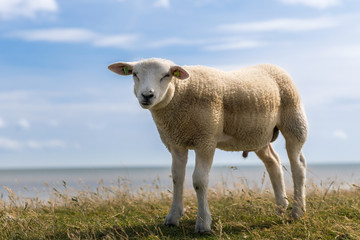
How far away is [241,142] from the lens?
7.03 metres

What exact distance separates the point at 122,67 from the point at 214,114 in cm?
164

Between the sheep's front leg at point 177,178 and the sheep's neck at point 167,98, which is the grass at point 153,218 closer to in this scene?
the sheep's front leg at point 177,178

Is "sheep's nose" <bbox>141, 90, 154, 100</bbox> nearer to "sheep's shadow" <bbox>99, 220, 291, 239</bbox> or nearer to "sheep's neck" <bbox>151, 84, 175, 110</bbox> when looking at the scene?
"sheep's neck" <bbox>151, 84, 175, 110</bbox>

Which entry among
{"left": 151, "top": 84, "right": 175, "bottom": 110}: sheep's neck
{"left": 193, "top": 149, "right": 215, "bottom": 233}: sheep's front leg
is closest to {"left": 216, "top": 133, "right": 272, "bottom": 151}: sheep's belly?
{"left": 193, "top": 149, "right": 215, "bottom": 233}: sheep's front leg

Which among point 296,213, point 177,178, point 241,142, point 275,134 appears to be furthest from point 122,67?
point 296,213

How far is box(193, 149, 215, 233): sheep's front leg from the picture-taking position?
242 inches

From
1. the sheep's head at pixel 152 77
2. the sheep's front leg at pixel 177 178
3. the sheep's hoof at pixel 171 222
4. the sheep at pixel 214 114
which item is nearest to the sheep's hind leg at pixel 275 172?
the sheep at pixel 214 114

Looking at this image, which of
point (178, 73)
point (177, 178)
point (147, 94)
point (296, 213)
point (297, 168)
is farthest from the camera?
point (297, 168)

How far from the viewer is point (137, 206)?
902 cm

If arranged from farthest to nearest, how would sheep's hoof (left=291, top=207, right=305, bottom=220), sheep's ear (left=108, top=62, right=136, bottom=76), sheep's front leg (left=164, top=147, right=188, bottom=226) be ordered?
sheep's hoof (left=291, top=207, right=305, bottom=220) → sheep's front leg (left=164, top=147, right=188, bottom=226) → sheep's ear (left=108, top=62, right=136, bottom=76)

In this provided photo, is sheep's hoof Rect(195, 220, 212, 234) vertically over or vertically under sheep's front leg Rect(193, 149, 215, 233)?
under

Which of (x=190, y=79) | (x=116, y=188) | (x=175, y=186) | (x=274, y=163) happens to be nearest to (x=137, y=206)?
(x=116, y=188)

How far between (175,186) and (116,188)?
3287 millimetres

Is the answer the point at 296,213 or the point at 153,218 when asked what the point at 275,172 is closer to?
the point at 296,213
